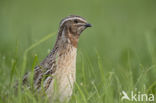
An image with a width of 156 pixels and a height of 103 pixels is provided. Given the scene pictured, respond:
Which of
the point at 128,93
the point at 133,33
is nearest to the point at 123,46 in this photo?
the point at 133,33

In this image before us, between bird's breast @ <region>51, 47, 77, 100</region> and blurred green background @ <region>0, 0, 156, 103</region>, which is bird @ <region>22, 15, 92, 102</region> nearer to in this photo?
bird's breast @ <region>51, 47, 77, 100</region>

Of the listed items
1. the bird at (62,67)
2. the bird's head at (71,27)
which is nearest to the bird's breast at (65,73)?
the bird at (62,67)

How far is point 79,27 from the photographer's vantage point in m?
7.62

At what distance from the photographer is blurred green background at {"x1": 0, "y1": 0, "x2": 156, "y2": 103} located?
8312mm

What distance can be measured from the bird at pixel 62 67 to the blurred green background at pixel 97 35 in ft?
0.64

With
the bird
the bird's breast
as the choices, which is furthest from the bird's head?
the bird's breast

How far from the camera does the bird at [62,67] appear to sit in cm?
696

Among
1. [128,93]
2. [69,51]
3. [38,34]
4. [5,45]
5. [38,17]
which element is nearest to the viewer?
[128,93]

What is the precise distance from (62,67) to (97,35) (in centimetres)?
741

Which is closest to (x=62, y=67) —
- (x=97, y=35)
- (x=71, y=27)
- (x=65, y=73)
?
(x=65, y=73)

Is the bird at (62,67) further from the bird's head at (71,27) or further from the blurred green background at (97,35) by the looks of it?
the blurred green background at (97,35)

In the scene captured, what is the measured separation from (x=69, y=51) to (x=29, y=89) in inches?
34.8

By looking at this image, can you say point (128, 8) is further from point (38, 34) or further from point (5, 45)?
point (5, 45)

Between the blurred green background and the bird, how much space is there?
195 millimetres
